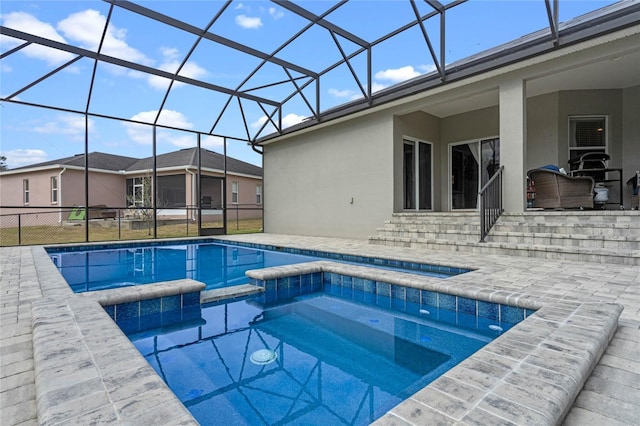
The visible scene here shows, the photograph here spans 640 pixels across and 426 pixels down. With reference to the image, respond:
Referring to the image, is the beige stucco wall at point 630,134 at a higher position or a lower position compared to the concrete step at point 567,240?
higher

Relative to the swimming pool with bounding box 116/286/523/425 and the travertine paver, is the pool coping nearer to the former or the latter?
the travertine paver

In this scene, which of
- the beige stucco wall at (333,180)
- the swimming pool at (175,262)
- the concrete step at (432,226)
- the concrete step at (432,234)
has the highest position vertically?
the beige stucco wall at (333,180)

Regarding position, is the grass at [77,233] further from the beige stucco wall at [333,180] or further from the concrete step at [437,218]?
the concrete step at [437,218]

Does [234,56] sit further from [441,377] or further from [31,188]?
[31,188]

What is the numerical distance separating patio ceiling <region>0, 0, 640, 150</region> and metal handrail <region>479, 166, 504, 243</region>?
6.40 ft

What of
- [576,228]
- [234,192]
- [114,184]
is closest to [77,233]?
[114,184]

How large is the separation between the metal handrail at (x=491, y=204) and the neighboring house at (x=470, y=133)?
17 cm

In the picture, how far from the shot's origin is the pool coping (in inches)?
45.7

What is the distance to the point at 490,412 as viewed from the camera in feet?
3.82

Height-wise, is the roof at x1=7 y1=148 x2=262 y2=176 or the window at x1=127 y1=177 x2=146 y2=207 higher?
the roof at x1=7 y1=148 x2=262 y2=176

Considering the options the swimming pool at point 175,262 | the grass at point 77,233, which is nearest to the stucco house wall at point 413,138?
the swimming pool at point 175,262

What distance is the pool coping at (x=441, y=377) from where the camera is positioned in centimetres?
116

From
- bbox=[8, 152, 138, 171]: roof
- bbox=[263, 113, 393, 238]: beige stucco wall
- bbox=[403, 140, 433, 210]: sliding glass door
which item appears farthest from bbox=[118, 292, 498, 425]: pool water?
bbox=[8, 152, 138, 171]: roof

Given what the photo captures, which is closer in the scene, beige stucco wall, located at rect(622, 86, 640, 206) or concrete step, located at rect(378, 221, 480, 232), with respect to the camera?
concrete step, located at rect(378, 221, 480, 232)
